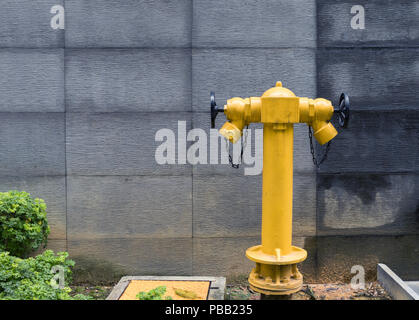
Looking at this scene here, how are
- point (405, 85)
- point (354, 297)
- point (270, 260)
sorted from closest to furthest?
point (270, 260) < point (354, 297) < point (405, 85)

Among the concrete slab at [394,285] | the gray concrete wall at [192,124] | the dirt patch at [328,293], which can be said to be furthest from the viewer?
the gray concrete wall at [192,124]

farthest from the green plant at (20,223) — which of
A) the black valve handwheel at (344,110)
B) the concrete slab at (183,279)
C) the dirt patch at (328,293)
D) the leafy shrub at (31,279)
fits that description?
the black valve handwheel at (344,110)

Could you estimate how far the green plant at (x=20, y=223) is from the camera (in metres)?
5.12

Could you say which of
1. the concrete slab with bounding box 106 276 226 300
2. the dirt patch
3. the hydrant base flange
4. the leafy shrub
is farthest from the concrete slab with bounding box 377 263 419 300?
the leafy shrub

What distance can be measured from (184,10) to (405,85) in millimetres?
3505

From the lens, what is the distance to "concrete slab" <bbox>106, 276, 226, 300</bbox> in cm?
506

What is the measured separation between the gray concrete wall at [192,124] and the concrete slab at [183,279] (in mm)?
276

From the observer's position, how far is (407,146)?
6008 mm

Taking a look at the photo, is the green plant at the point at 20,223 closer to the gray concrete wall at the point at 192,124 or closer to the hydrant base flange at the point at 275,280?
the gray concrete wall at the point at 192,124

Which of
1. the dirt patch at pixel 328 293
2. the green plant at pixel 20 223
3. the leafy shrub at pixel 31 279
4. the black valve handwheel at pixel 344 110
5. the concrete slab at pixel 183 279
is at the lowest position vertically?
the dirt patch at pixel 328 293

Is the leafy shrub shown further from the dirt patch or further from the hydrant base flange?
the dirt patch

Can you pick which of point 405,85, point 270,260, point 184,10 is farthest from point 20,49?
point 405,85

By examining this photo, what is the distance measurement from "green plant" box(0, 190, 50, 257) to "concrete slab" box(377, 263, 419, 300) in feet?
15.8

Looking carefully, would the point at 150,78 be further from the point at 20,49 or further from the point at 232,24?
the point at 20,49
